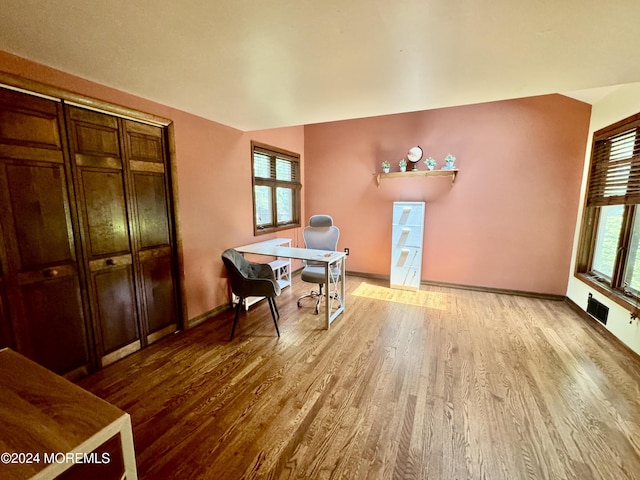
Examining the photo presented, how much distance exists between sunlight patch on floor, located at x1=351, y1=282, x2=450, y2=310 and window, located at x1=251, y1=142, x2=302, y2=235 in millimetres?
1773

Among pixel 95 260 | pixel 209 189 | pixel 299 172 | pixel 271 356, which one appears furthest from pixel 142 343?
pixel 299 172

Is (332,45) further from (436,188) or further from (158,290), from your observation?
(436,188)

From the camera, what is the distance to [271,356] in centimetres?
249

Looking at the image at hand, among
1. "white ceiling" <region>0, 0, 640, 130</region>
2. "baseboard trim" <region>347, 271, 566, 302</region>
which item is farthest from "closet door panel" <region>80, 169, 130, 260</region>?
"baseboard trim" <region>347, 271, 566, 302</region>

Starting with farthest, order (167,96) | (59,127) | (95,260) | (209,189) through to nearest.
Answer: (209,189) < (167,96) < (95,260) < (59,127)

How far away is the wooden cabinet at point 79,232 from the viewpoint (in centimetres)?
176

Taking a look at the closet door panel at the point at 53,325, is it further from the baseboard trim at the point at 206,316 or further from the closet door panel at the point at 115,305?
the baseboard trim at the point at 206,316

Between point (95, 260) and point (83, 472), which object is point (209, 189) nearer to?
point (95, 260)

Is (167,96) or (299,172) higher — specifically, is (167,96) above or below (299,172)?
above

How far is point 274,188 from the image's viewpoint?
4.42 m

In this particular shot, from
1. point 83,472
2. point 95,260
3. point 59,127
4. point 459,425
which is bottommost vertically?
point 459,425

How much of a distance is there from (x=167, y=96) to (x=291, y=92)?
1.11 meters

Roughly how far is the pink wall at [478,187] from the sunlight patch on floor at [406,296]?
1.67 feet

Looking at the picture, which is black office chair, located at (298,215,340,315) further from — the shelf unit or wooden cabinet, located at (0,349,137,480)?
wooden cabinet, located at (0,349,137,480)
